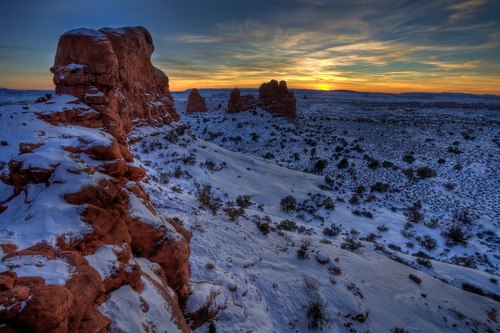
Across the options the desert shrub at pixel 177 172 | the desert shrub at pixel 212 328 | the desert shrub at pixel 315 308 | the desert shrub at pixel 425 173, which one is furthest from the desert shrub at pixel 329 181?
the desert shrub at pixel 212 328

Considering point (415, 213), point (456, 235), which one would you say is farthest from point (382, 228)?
point (456, 235)

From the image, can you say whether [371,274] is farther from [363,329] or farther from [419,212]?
[419,212]

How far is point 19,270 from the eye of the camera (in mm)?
3652

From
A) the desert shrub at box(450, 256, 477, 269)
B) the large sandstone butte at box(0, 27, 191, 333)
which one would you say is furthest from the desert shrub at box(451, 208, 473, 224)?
the large sandstone butte at box(0, 27, 191, 333)

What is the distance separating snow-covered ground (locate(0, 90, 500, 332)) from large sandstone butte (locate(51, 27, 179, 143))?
2.84 m

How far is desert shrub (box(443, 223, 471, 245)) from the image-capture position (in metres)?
16.3

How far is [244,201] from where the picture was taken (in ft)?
60.9

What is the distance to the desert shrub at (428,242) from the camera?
1585cm

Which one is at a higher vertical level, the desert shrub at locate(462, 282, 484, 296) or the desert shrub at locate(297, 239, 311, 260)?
the desert shrub at locate(297, 239, 311, 260)

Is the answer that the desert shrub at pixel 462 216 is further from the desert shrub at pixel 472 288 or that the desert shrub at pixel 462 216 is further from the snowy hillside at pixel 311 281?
the desert shrub at pixel 472 288

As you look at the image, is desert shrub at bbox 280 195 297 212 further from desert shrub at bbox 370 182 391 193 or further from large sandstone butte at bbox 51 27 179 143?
large sandstone butte at bbox 51 27 179 143

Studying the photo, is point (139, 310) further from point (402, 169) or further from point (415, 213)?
point (402, 169)

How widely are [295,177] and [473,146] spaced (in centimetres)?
2465

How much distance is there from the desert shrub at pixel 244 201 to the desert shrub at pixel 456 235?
12470 millimetres
